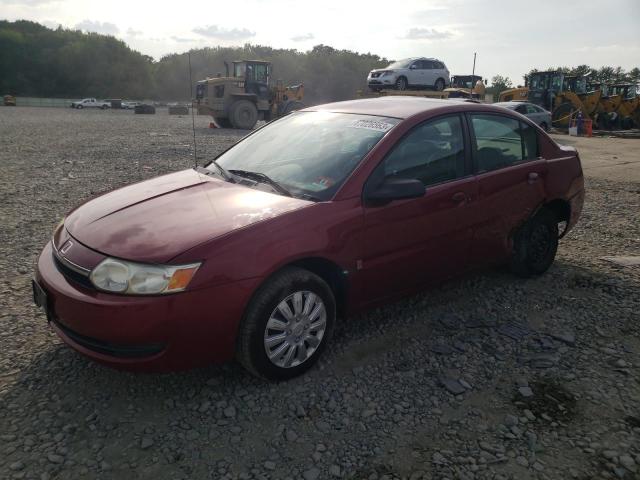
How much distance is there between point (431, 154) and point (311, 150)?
0.87 meters

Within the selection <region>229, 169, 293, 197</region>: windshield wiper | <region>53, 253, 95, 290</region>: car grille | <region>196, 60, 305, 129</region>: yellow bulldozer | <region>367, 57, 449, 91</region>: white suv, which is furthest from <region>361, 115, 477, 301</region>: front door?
<region>367, 57, 449, 91</region>: white suv

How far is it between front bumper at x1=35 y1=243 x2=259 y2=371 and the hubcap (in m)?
0.24

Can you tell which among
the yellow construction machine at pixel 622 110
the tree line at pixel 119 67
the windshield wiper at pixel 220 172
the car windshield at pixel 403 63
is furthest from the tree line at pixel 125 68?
the windshield wiper at pixel 220 172

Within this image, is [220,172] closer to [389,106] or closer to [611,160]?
[389,106]

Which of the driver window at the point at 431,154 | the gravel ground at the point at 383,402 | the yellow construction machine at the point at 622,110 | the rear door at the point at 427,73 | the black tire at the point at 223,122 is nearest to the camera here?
the gravel ground at the point at 383,402

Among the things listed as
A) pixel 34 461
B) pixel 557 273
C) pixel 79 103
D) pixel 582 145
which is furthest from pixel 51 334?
pixel 79 103

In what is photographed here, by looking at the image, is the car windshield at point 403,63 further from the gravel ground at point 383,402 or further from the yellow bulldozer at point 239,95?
the gravel ground at point 383,402

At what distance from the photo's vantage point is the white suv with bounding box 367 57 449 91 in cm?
2483

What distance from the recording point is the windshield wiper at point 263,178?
126 inches

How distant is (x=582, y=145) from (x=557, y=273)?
1629 centimetres

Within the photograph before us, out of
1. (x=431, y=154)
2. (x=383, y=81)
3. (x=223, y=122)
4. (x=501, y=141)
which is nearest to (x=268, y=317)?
(x=431, y=154)

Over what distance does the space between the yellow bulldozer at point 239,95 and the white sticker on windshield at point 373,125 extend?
19385mm

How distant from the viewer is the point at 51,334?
3.43 meters

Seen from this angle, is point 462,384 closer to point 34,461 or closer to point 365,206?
point 365,206
